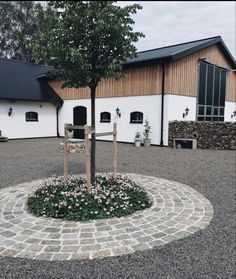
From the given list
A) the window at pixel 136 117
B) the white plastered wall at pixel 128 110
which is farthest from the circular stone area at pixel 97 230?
the window at pixel 136 117

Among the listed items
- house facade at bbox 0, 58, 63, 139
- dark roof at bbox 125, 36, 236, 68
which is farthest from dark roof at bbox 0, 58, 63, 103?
dark roof at bbox 125, 36, 236, 68

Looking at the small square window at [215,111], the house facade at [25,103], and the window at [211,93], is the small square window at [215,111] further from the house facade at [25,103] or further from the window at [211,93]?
the house facade at [25,103]

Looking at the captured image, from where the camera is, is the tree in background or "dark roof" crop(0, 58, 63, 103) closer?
"dark roof" crop(0, 58, 63, 103)

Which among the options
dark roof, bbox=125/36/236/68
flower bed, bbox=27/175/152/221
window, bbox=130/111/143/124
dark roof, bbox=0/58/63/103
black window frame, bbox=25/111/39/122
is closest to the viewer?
flower bed, bbox=27/175/152/221

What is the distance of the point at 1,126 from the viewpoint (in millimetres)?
15664

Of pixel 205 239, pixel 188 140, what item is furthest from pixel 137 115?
pixel 205 239

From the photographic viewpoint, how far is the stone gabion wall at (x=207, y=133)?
12.1 metres

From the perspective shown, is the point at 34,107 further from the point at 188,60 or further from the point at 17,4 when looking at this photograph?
the point at 17,4

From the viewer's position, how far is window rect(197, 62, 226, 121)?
1565 cm

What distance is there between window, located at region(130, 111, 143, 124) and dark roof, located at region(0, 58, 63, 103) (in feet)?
21.0

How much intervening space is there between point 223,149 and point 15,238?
11120 mm

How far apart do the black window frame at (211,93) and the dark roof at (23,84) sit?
9784 millimetres

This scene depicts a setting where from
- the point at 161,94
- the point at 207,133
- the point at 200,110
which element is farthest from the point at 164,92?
the point at 200,110

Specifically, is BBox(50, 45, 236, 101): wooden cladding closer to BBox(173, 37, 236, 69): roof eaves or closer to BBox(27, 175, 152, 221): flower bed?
BBox(173, 37, 236, 69): roof eaves
